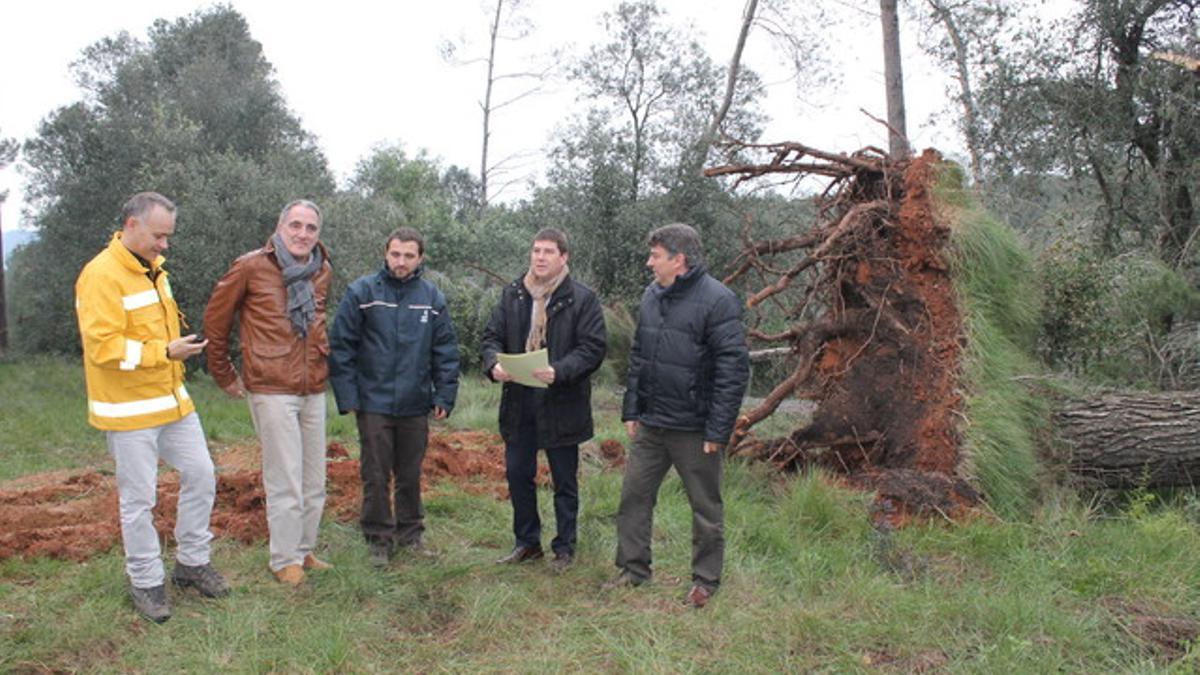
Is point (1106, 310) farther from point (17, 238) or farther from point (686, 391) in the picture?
point (17, 238)

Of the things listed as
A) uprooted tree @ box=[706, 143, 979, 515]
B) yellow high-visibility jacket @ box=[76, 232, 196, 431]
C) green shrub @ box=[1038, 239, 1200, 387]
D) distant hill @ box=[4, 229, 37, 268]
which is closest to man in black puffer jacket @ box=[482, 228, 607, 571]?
yellow high-visibility jacket @ box=[76, 232, 196, 431]

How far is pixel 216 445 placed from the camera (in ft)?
30.3

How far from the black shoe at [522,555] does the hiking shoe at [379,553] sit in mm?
634

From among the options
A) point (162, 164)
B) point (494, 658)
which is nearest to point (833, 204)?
point (494, 658)

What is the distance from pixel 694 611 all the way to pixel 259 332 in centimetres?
266

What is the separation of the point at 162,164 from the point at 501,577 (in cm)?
1559

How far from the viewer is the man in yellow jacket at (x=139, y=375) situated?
13.9 ft

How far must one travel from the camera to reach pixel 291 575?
16.0 ft

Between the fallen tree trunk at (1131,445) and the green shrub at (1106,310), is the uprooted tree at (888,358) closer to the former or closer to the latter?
the fallen tree trunk at (1131,445)

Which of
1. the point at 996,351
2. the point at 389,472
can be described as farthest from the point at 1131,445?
the point at 389,472

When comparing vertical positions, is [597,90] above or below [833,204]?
above

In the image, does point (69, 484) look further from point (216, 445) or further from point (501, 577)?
point (501, 577)

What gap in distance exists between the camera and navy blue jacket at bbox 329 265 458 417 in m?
5.12

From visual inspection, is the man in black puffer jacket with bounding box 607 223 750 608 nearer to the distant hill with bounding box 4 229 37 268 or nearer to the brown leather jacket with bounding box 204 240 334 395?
the brown leather jacket with bounding box 204 240 334 395
